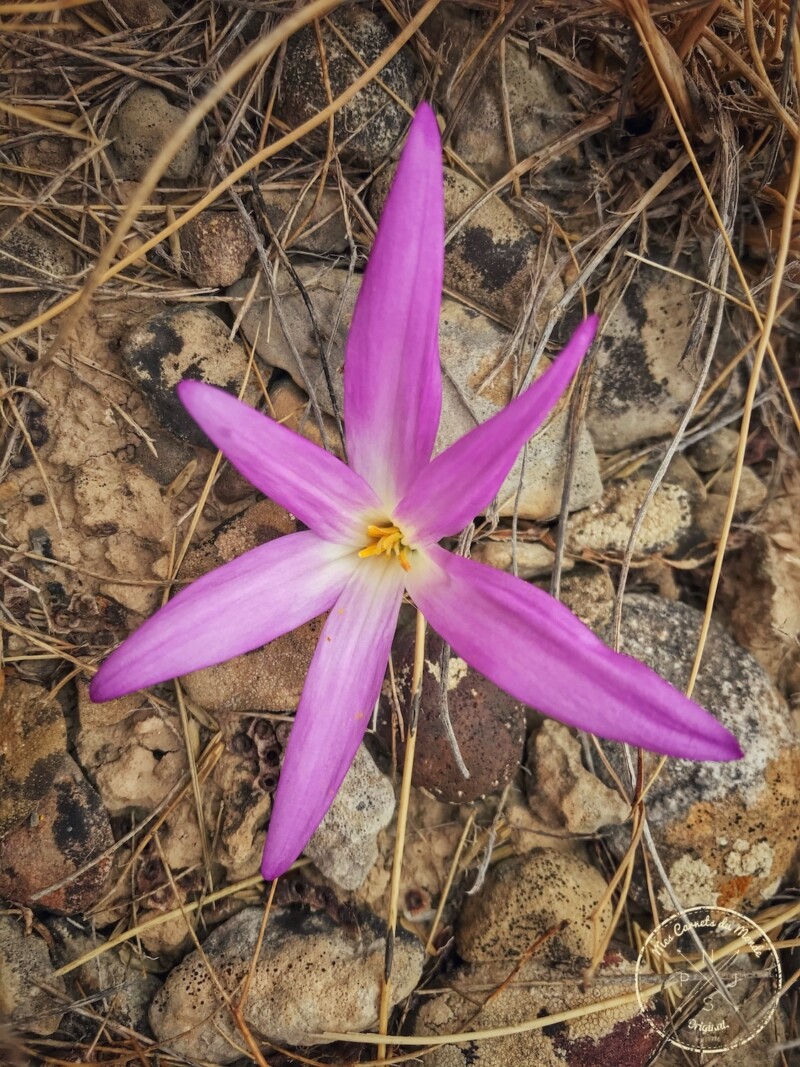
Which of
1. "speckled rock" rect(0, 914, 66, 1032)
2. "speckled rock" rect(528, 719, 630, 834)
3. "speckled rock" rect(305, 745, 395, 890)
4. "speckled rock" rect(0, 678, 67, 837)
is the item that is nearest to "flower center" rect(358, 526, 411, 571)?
"speckled rock" rect(305, 745, 395, 890)

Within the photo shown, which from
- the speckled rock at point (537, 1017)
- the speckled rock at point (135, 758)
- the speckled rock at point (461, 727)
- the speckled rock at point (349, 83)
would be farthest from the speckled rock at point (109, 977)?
the speckled rock at point (349, 83)

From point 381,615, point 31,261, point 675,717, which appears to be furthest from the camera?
point 31,261

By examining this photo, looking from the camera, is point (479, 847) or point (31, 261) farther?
point (479, 847)

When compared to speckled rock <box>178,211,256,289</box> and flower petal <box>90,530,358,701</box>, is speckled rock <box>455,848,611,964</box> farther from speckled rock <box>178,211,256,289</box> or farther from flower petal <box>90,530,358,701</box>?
speckled rock <box>178,211,256,289</box>

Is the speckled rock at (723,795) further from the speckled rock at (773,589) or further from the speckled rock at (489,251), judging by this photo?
the speckled rock at (489,251)

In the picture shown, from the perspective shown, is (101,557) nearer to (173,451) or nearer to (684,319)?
(173,451)

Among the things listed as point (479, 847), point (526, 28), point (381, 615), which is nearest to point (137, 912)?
point (479, 847)
